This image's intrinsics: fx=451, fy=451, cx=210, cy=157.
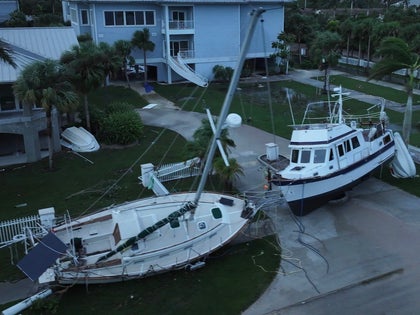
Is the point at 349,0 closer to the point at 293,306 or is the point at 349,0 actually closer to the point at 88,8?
the point at 88,8

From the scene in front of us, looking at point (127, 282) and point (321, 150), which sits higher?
point (321, 150)

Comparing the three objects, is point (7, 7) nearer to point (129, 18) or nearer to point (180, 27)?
point (129, 18)

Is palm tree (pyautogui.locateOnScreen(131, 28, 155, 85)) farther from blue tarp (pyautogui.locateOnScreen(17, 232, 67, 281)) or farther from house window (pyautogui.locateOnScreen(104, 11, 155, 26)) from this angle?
blue tarp (pyautogui.locateOnScreen(17, 232, 67, 281))

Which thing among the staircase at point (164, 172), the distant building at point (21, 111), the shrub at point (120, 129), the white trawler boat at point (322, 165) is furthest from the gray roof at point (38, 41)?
the white trawler boat at point (322, 165)

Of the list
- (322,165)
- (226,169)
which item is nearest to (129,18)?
(226,169)

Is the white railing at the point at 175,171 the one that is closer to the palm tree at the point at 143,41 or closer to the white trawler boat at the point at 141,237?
the white trawler boat at the point at 141,237
